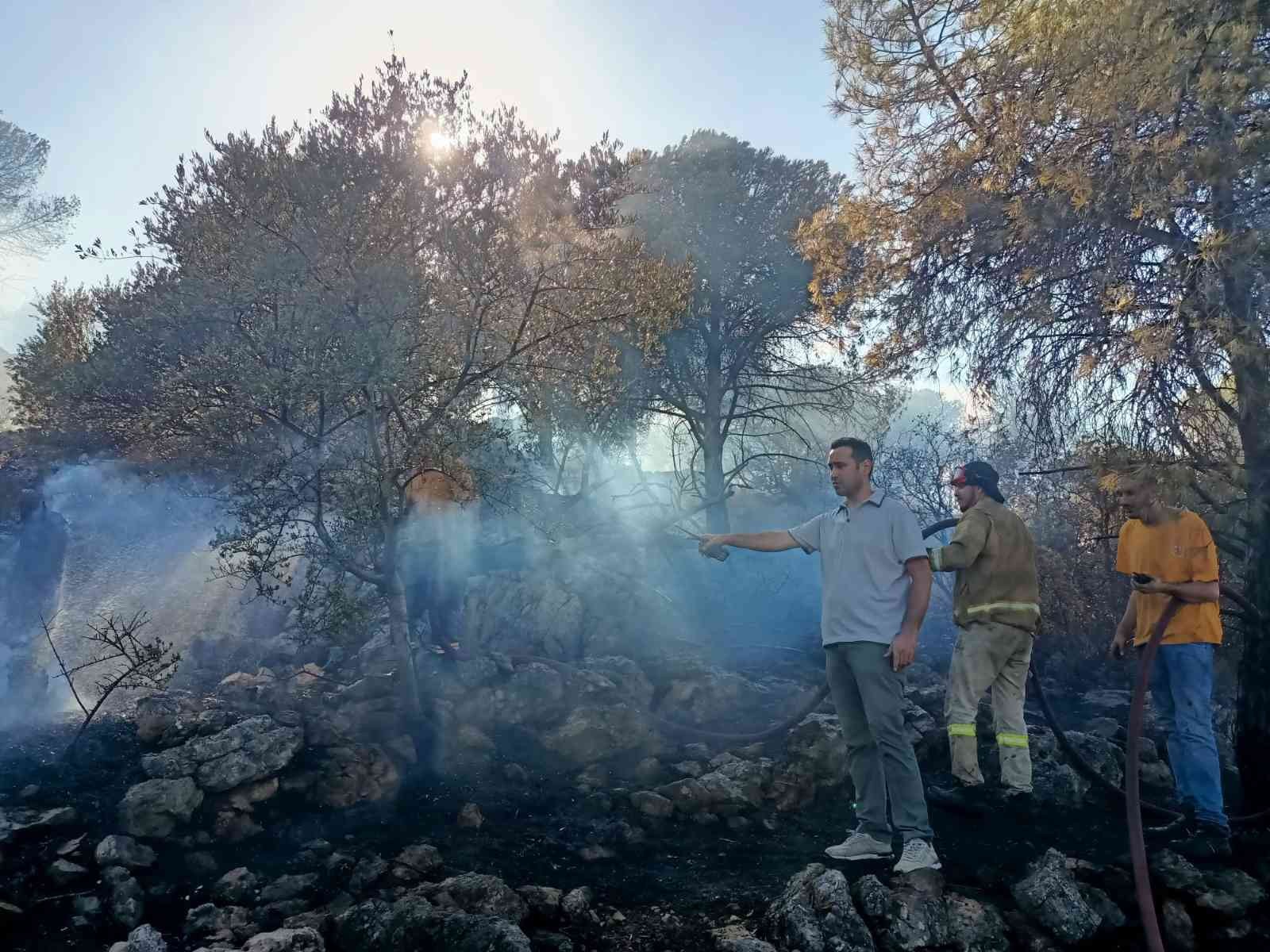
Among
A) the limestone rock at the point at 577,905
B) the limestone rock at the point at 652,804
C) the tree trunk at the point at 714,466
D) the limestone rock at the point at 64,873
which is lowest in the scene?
the limestone rock at the point at 652,804

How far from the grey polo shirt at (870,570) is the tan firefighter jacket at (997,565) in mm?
878

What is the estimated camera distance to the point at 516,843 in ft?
17.5

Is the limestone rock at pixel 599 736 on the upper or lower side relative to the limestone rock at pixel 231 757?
lower

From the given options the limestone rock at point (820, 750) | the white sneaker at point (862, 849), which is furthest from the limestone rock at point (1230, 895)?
the limestone rock at point (820, 750)

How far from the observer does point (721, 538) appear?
4.90 meters

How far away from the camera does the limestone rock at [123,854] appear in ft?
15.1

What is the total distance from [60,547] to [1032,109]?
53.2 ft

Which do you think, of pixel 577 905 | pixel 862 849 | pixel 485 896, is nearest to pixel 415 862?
pixel 485 896

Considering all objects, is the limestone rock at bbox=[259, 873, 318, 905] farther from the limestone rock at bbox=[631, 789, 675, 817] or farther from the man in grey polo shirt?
the man in grey polo shirt

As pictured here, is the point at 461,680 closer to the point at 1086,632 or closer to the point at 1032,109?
the point at 1032,109

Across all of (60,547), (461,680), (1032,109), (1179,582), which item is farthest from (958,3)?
(60,547)

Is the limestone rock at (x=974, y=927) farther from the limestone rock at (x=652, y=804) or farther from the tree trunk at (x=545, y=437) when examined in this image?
the tree trunk at (x=545, y=437)

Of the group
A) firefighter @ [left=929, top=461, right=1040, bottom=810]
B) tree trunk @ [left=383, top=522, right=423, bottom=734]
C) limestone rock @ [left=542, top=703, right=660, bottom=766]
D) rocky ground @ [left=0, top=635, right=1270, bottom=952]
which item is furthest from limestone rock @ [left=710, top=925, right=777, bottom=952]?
tree trunk @ [left=383, top=522, right=423, bottom=734]

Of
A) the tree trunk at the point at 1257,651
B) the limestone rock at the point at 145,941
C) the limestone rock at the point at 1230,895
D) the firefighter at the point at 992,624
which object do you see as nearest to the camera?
the limestone rock at the point at 145,941
